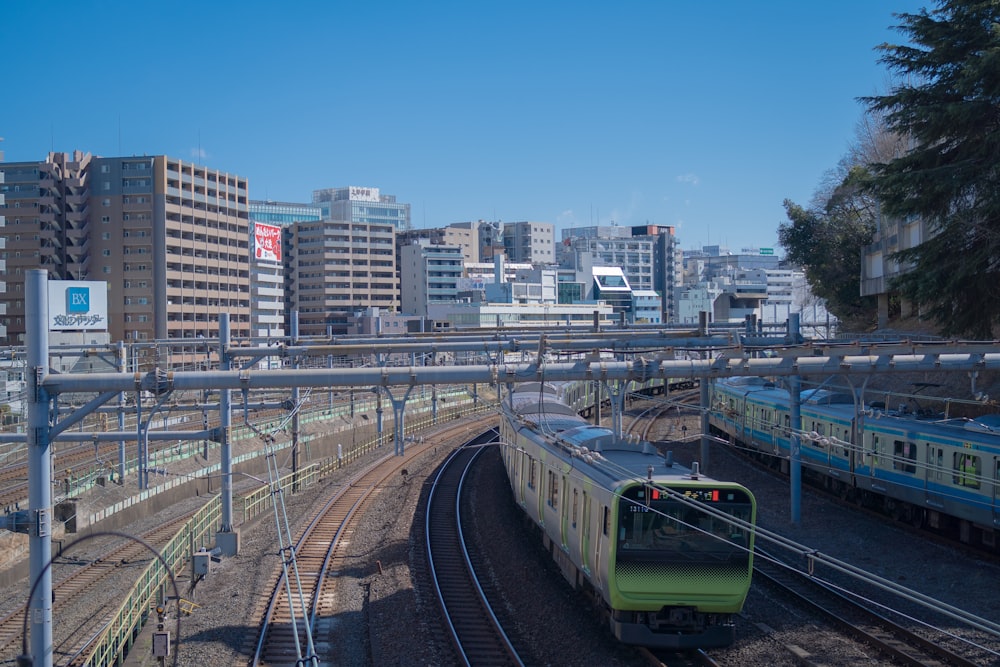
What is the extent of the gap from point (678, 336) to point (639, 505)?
7335 millimetres

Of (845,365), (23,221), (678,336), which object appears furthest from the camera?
(23,221)

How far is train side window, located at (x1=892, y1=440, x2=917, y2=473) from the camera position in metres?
15.7

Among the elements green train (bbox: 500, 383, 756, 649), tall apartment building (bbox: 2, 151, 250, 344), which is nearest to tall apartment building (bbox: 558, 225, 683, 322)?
tall apartment building (bbox: 2, 151, 250, 344)

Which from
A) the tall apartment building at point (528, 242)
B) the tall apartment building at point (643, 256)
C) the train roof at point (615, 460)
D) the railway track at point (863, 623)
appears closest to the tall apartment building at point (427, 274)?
the tall apartment building at point (643, 256)

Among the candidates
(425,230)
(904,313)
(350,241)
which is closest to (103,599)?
(904,313)

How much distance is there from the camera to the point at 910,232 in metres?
28.3

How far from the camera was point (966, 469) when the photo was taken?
14172 millimetres

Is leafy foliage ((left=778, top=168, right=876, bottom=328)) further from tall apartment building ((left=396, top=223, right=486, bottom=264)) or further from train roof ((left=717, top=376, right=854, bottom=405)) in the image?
tall apartment building ((left=396, top=223, right=486, bottom=264))

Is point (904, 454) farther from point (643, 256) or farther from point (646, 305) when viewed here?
point (643, 256)

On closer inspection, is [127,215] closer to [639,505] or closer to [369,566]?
[369,566]

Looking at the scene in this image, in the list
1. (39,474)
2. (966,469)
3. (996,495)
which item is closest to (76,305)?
(39,474)

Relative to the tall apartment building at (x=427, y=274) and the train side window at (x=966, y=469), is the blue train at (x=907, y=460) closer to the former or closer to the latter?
the train side window at (x=966, y=469)

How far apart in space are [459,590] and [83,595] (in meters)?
6.91

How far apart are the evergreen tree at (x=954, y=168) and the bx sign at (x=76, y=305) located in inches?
1352
